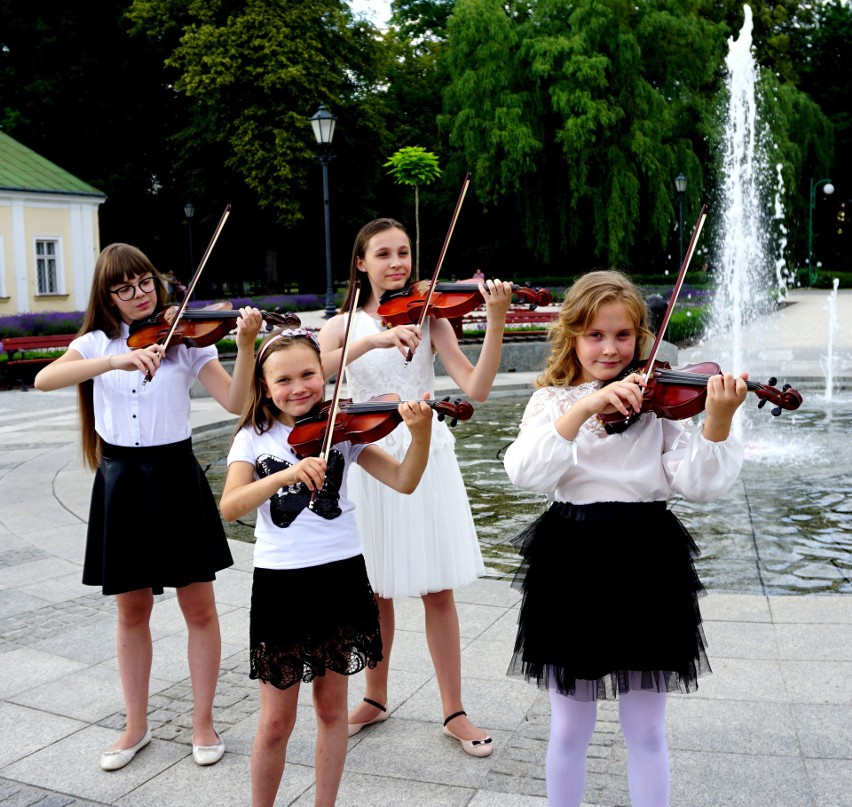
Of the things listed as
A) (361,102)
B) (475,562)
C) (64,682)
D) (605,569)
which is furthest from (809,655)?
(361,102)

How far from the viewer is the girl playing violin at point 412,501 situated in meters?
3.30

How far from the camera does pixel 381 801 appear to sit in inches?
116

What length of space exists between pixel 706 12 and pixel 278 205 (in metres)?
18.2

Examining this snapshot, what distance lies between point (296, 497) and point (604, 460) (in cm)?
85

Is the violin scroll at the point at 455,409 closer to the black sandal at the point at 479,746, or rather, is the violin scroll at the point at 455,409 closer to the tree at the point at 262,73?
the black sandal at the point at 479,746

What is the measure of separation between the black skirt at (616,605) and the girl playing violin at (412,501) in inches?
29.0

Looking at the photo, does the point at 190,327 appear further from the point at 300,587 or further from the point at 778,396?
the point at 778,396

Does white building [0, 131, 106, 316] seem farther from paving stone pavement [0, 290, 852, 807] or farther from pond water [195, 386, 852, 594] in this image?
paving stone pavement [0, 290, 852, 807]

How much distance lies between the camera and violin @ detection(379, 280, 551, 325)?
337cm

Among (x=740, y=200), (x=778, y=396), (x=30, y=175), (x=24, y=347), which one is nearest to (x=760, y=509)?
(x=778, y=396)

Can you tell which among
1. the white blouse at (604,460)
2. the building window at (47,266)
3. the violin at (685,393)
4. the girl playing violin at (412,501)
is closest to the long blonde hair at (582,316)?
the white blouse at (604,460)

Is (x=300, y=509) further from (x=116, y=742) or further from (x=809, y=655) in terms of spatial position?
(x=809, y=655)

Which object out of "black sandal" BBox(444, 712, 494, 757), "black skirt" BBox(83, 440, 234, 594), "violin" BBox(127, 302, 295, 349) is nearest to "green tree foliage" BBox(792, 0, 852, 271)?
"violin" BBox(127, 302, 295, 349)

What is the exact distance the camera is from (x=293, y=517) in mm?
2693
